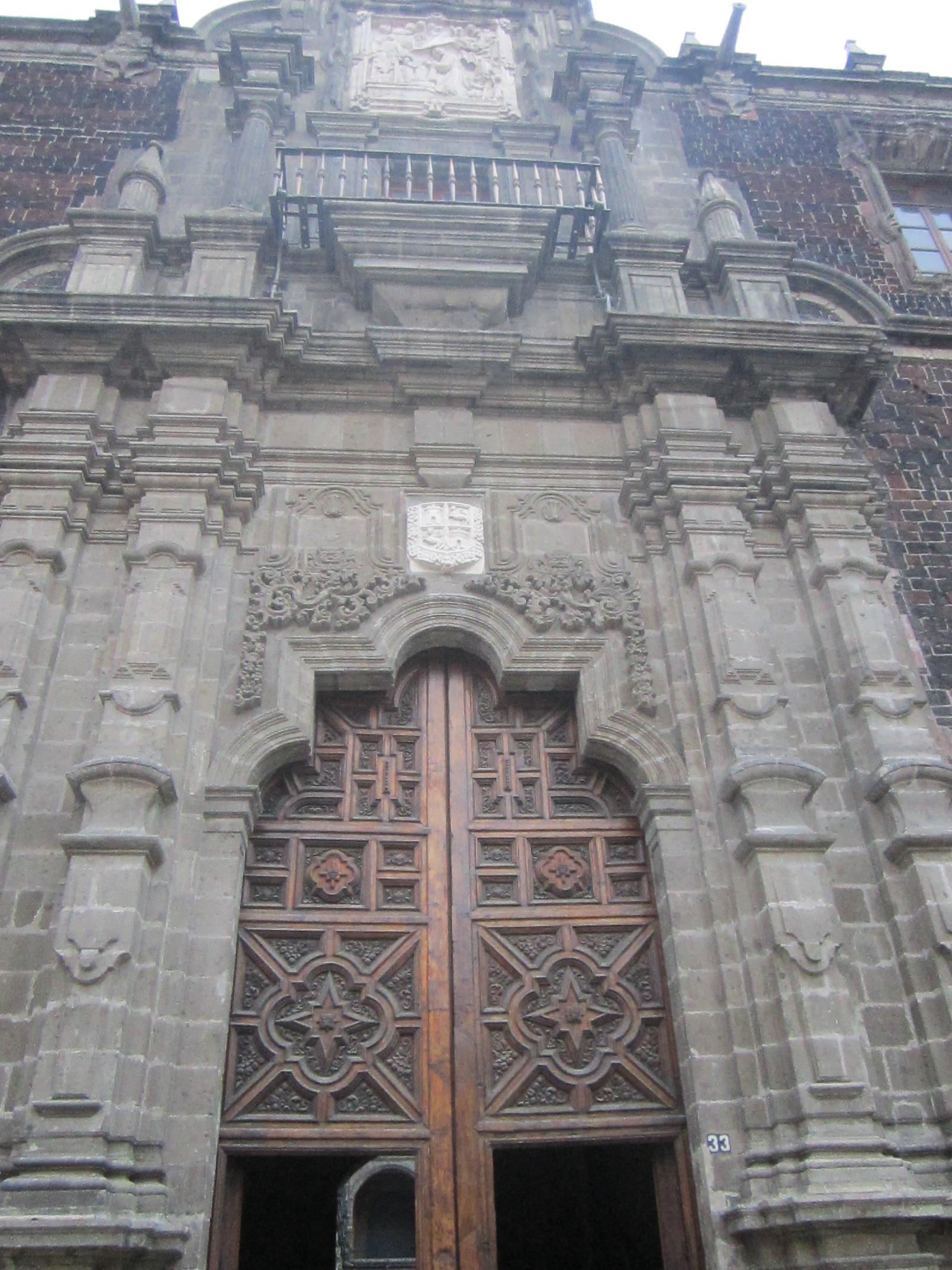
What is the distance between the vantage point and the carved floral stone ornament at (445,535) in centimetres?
678

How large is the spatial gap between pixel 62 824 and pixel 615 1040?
3133 millimetres

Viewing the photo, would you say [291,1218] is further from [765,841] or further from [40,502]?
[40,502]

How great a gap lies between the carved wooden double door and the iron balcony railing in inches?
163

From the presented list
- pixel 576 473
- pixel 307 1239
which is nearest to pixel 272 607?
pixel 576 473

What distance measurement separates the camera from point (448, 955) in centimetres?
568

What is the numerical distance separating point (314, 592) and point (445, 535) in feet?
3.12

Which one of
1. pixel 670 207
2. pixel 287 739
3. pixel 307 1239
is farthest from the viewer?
pixel 670 207

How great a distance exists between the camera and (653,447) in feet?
23.6

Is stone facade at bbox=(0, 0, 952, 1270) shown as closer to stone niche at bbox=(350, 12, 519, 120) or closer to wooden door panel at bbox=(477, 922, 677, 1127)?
stone niche at bbox=(350, 12, 519, 120)

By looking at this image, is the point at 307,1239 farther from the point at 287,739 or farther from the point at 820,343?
the point at 820,343

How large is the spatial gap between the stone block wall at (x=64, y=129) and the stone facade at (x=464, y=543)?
0.15ft

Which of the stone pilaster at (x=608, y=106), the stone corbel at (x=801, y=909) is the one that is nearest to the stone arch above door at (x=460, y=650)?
the stone corbel at (x=801, y=909)

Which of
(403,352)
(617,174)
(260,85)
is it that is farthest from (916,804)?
(260,85)

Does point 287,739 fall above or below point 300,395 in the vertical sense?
below
